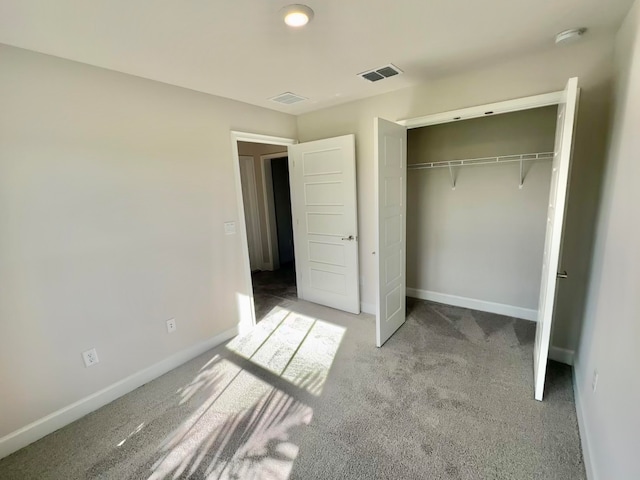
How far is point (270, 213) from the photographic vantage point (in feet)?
17.1

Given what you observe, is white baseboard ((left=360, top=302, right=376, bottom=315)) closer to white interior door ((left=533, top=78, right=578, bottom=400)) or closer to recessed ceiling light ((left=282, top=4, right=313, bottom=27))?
white interior door ((left=533, top=78, right=578, bottom=400))

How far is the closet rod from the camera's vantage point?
9.11 feet

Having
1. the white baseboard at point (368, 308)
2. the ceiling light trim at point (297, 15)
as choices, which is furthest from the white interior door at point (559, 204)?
the white baseboard at point (368, 308)

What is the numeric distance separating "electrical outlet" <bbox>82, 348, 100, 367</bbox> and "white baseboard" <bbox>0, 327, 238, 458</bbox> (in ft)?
0.79

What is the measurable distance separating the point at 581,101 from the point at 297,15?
2.04 m

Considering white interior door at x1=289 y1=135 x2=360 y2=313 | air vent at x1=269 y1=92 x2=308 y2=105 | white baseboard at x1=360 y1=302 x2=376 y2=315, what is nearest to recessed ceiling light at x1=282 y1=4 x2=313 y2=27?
air vent at x1=269 y1=92 x2=308 y2=105

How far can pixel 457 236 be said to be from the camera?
3410 millimetres

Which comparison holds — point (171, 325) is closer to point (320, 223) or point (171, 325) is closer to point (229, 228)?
point (229, 228)

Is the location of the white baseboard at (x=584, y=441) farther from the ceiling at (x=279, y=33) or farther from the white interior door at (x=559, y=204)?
the ceiling at (x=279, y=33)

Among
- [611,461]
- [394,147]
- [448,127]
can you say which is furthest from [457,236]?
[611,461]

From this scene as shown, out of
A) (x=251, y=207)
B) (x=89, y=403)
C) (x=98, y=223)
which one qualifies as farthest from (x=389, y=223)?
(x=251, y=207)

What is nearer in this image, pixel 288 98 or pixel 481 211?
pixel 288 98

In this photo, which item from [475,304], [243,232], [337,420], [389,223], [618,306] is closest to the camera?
[618,306]

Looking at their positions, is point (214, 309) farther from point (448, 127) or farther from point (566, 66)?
point (566, 66)
